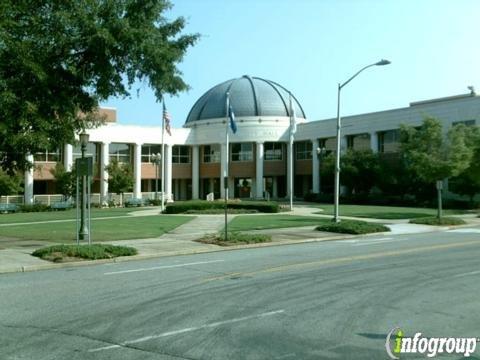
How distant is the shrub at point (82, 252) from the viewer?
1656 cm

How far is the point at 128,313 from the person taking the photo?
9.02m

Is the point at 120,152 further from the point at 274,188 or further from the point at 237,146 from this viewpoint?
the point at 274,188

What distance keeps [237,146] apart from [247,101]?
605 centimetres

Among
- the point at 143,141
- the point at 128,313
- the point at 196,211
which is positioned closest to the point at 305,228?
the point at 196,211

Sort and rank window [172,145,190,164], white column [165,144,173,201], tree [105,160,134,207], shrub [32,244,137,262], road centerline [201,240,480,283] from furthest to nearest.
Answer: window [172,145,190,164]
white column [165,144,173,201]
tree [105,160,134,207]
shrub [32,244,137,262]
road centerline [201,240,480,283]

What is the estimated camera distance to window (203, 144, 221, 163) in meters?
74.3

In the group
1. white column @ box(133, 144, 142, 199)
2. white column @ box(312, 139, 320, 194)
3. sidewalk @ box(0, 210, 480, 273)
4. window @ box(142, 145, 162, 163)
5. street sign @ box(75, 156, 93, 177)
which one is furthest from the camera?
window @ box(142, 145, 162, 163)

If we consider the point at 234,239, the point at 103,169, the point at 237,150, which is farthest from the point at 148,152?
the point at 234,239

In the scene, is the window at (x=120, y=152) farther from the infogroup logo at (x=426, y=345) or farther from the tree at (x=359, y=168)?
the infogroup logo at (x=426, y=345)

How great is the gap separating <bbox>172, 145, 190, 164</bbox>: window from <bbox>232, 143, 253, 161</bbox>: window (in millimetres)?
6438

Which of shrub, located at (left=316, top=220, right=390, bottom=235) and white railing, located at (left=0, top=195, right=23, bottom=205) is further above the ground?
white railing, located at (left=0, top=195, right=23, bottom=205)

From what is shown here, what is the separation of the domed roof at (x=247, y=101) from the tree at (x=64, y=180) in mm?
24846

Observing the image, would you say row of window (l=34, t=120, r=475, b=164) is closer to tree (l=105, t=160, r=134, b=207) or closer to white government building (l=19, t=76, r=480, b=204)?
white government building (l=19, t=76, r=480, b=204)

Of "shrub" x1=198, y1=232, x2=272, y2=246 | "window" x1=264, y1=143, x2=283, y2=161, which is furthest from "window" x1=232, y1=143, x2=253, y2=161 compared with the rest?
"shrub" x1=198, y1=232, x2=272, y2=246
